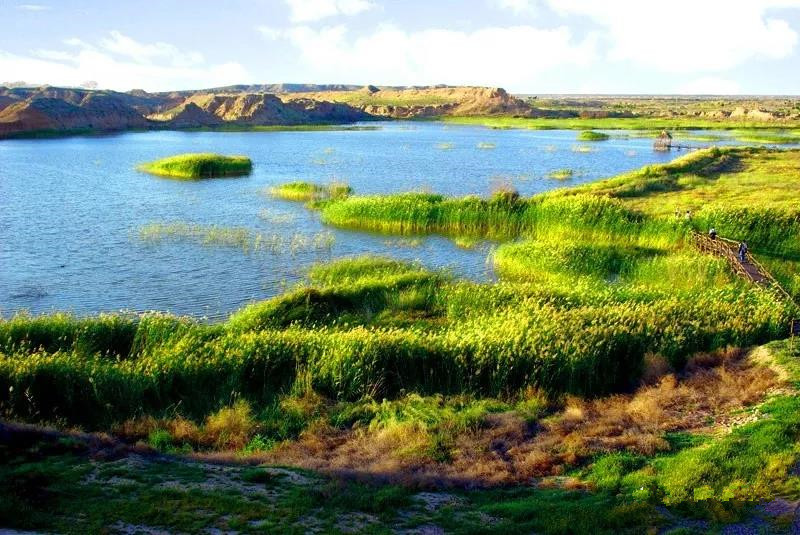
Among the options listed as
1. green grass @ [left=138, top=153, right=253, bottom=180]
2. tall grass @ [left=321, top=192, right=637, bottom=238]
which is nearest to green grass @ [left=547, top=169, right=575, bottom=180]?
tall grass @ [left=321, top=192, right=637, bottom=238]

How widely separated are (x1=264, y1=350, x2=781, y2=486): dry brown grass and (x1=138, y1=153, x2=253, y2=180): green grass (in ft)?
159

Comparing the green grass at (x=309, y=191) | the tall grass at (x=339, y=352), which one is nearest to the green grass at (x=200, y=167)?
the green grass at (x=309, y=191)

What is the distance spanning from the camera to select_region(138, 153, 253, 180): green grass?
5903cm

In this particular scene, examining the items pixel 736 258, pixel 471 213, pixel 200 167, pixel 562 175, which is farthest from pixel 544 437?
pixel 200 167

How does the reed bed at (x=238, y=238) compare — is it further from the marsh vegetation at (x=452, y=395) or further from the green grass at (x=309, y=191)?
the green grass at (x=309, y=191)

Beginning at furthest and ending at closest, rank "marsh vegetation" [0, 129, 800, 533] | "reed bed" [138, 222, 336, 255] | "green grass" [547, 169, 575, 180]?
"green grass" [547, 169, 575, 180] → "reed bed" [138, 222, 336, 255] → "marsh vegetation" [0, 129, 800, 533]

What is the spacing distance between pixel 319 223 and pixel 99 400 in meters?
25.1

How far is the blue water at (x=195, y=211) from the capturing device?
26.5 m

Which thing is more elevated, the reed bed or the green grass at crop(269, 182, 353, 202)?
the green grass at crop(269, 182, 353, 202)

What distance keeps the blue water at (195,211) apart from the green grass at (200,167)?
1936mm

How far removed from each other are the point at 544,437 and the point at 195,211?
3346cm

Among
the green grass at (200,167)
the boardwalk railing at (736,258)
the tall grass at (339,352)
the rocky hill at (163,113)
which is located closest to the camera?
the tall grass at (339,352)

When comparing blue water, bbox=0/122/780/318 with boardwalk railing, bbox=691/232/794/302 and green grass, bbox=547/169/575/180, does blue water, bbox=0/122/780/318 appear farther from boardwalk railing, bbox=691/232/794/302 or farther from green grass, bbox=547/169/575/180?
boardwalk railing, bbox=691/232/794/302

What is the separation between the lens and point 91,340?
1836 cm
